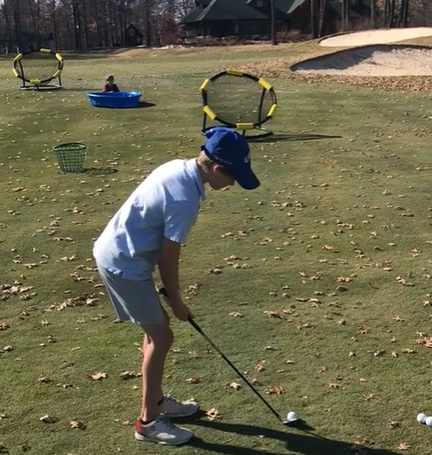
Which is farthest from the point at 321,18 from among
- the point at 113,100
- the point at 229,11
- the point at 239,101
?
the point at 239,101

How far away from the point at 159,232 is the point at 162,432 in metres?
1.19

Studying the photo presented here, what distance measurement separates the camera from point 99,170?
452 inches

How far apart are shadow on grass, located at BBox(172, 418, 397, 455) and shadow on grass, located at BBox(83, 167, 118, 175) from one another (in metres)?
7.57

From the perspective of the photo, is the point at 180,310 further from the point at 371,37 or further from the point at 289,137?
the point at 371,37

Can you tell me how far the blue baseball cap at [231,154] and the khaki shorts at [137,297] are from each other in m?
0.70

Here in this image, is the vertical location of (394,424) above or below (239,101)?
below

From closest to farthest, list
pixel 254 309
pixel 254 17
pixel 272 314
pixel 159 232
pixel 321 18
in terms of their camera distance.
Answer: pixel 159 232, pixel 272 314, pixel 254 309, pixel 321 18, pixel 254 17

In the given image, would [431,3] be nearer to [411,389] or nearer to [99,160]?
[99,160]

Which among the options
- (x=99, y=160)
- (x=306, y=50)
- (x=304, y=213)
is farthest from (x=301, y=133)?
(x=306, y=50)

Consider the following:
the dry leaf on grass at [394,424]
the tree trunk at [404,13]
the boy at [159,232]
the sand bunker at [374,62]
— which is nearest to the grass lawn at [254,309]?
the dry leaf on grass at [394,424]

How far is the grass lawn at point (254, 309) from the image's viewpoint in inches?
164

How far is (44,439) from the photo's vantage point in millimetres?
4062

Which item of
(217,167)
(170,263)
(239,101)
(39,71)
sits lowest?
(39,71)

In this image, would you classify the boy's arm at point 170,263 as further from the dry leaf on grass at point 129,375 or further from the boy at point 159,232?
the dry leaf on grass at point 129,375
